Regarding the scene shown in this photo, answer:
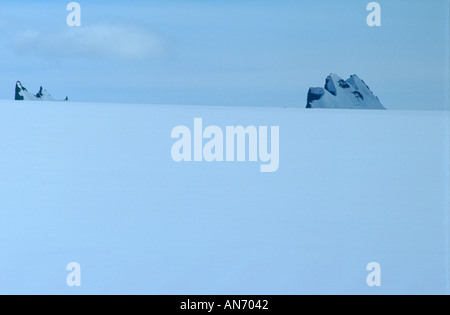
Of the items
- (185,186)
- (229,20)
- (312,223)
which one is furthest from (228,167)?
(229,20)

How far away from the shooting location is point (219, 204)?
172 cm

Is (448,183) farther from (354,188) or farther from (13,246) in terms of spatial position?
(13,246)

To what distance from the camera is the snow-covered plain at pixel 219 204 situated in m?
1.69

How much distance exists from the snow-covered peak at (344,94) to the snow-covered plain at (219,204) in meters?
→ 0.02

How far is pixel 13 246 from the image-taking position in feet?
5.55

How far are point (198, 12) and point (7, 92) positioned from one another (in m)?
0.52

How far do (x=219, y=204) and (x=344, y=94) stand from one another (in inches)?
16.5
